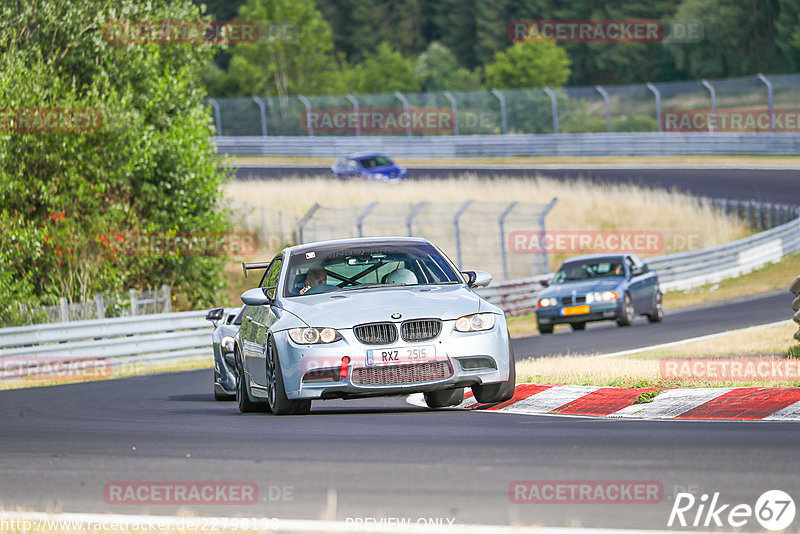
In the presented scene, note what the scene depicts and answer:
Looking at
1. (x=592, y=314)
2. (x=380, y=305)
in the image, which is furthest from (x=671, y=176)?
(x=380, y=305)

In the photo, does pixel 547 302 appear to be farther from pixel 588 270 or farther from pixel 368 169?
pixel 368 169

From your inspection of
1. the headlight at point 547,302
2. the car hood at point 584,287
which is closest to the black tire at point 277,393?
the car hood at point 584,287

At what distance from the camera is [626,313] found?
79.5ft

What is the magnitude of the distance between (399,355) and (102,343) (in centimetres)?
1326

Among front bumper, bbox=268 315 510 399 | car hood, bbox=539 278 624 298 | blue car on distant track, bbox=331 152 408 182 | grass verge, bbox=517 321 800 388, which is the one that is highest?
front bumper, bbox=268 315 510 399

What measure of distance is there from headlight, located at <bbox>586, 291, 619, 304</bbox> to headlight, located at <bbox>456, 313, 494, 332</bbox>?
552 inches

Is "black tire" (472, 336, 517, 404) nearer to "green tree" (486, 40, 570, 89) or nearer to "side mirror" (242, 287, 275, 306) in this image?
"side mirror" (242, 287, 275, 306)

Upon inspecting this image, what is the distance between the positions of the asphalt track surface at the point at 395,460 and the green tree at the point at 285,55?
7736cm

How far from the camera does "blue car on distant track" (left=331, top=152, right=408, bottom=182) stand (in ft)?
172

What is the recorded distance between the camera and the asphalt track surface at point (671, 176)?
145 feet

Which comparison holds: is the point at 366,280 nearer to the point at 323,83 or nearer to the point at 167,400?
the point at 167,400

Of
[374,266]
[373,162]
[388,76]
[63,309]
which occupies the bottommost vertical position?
[373,162]

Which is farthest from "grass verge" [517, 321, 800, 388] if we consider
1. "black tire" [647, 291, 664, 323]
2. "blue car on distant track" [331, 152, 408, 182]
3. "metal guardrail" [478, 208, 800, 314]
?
"blue car on distant track" [331, 152, 408, 182]

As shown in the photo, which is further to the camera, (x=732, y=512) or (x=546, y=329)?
(x=546, y=329)
